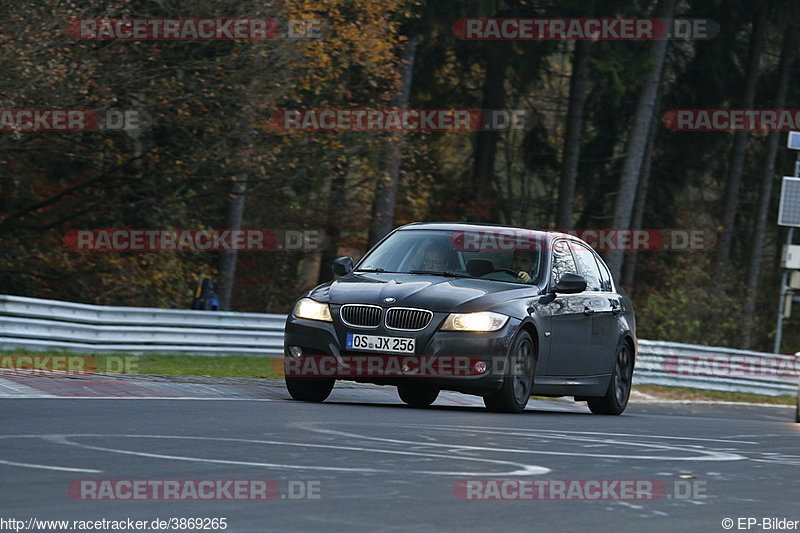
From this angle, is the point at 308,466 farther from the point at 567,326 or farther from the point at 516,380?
the point at 567,326

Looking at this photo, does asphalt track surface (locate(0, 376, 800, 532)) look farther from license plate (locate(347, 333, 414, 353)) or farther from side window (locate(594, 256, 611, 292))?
side window (locate(594, 256, 611, 292))

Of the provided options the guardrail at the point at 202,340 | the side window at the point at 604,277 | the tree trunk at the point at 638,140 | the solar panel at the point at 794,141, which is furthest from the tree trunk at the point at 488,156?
the side window at the point at 604,277

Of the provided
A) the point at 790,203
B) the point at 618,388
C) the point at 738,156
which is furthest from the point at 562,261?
the point at 738,156

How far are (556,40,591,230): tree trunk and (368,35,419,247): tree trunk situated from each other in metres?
6.54

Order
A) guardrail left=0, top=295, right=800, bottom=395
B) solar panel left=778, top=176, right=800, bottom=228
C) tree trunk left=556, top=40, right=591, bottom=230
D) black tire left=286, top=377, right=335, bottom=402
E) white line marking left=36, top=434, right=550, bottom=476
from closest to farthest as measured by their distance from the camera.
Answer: white line marking left=36, top=434, right=550, bottom=476 → black tire left=286, top=377, right=335, bottom=402 → guardrail left=0, top=295, right=800, bottom=395 → solar panel left=778, top=176, right=800, bottom=228 → tree trunk left=556, top=40, right=591, bottom=230

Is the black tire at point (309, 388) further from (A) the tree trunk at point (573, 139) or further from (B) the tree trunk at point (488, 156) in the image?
(B) the tree trunk at point (488, 156)

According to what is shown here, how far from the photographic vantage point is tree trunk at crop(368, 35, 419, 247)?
3266 cm

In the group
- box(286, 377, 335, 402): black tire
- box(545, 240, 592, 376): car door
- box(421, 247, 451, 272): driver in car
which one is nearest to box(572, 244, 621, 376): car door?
box(545, 240, 592, 376): car door

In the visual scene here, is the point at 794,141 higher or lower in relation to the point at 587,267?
higher

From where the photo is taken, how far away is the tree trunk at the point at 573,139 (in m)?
40.2

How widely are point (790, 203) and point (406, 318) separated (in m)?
18.9

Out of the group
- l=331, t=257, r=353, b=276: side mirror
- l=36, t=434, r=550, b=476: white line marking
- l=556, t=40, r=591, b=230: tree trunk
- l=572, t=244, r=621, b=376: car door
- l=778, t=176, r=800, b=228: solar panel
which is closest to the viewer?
l=36, t=434, r=550, b=476: white line marking

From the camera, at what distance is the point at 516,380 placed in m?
13.5

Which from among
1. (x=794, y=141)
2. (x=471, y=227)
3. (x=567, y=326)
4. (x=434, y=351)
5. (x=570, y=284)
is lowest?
(x=434, y=351)
